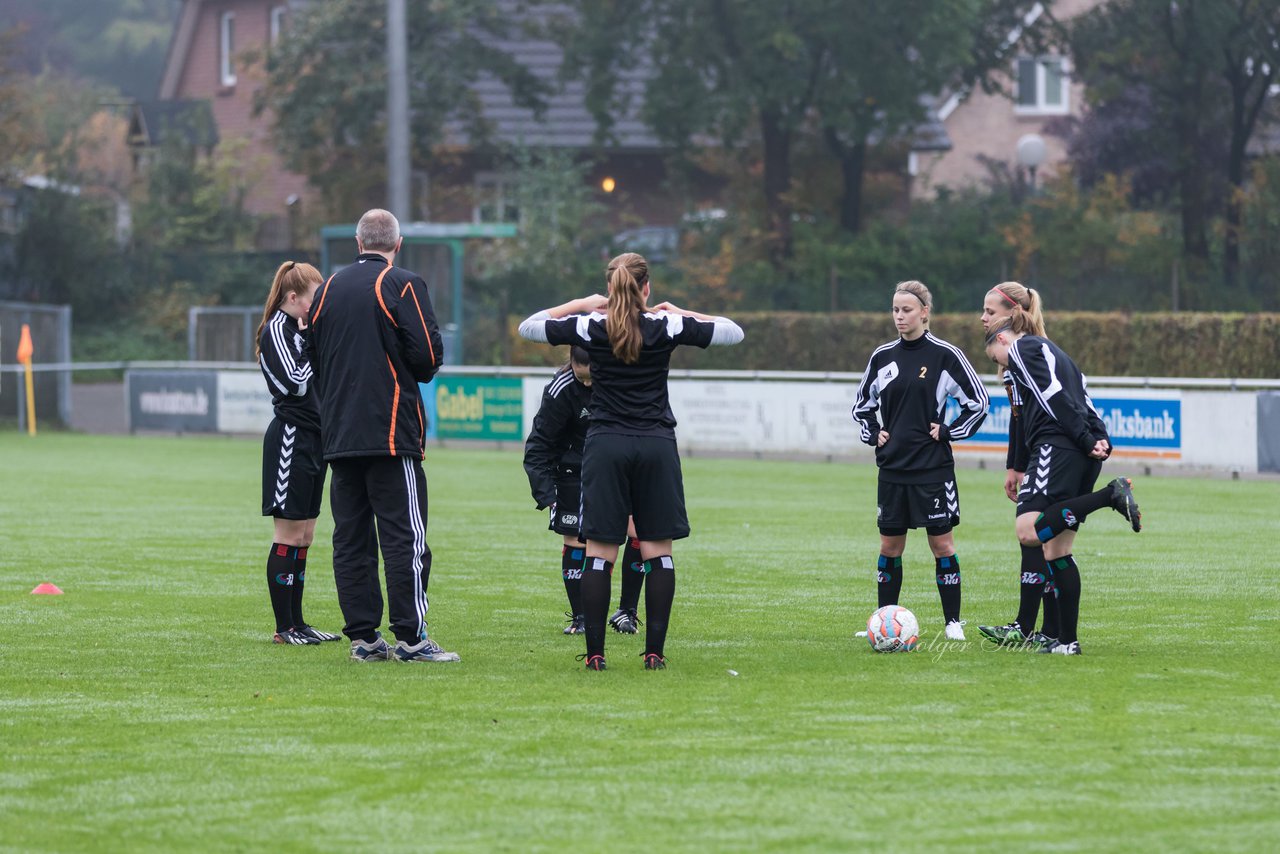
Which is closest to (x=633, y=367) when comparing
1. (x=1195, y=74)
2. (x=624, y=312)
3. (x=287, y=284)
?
(x=624, y=312)

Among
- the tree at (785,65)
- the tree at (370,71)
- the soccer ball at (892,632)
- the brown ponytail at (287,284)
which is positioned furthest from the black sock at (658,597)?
the tree at (370,71)

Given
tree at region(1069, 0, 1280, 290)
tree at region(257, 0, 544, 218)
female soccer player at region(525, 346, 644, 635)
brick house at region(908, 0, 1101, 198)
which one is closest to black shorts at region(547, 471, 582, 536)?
female soccer player at region(525, 346, 644, 635)

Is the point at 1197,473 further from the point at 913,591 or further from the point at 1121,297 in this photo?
the point at 913,591

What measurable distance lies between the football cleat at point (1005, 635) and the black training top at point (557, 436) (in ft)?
7.39

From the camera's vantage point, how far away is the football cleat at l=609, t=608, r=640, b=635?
1016 centimetres

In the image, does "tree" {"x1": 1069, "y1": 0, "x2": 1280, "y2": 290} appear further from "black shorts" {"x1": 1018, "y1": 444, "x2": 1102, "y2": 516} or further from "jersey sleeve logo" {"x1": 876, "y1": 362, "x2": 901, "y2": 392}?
"black shorts" {"x1": 1018, "y1": 444, "x2": 1102, "y2": 516}

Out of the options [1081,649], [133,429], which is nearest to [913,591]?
[1081,649]

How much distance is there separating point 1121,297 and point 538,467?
21.9 meters

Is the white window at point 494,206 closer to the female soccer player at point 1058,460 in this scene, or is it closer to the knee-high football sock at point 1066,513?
the female soccer player at point 1058,460

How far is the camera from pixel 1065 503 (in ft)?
29.4

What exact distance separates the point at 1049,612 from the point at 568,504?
8.30ft

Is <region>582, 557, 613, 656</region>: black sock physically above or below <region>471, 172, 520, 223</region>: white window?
below

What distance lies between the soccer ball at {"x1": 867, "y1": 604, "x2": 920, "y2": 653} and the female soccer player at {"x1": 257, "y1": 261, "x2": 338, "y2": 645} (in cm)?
277

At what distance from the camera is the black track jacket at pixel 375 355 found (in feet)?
28.4
